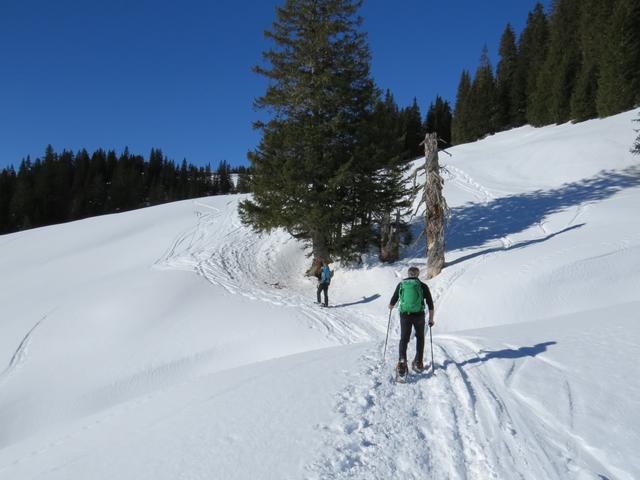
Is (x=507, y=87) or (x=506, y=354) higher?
(x=507, y=87)

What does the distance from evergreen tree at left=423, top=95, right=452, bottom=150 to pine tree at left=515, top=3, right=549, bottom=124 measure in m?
17.6

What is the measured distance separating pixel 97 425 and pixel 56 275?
16.4 m

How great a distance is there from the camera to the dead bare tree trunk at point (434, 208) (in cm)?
1295

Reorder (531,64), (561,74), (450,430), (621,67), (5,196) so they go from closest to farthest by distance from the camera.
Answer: (450,430) < (621,67) < (561,74) < (531,64) < (5,196)

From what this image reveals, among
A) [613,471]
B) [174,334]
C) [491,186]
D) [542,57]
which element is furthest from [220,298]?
[542,57]

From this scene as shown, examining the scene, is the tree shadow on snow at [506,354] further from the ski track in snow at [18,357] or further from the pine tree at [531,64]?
the pine tree at [531,64]

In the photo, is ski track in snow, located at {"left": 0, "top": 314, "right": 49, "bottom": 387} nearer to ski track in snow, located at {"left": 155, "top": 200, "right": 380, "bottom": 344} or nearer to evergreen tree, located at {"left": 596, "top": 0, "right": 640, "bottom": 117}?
ski track in snow, located at {"left": 155, "top": 200, "right": 380, "bottom": 344}

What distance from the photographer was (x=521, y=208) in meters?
19.1

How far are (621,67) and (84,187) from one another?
89309 millimetres

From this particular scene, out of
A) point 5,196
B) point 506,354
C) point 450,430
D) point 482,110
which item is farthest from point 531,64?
point 5,196

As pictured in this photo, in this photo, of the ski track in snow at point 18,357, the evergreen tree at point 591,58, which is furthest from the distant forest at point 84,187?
the ski track in snow at point 18,357

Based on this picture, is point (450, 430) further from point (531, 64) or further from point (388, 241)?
point (531, 64)

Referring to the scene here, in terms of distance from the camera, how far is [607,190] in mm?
18703

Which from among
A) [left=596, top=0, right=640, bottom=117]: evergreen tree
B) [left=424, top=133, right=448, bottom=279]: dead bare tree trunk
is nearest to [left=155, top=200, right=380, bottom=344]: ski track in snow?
[left=424, top=133, right=448, bottom=279]: dead bare tree trunk
